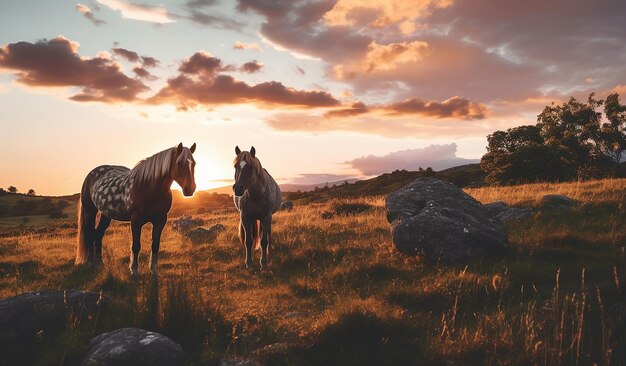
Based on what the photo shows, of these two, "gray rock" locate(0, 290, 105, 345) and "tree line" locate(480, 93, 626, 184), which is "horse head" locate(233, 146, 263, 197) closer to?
"gray rock" locate(0, 290, 105, 345)

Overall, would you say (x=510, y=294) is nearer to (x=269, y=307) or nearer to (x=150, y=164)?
(x=269, y=307)

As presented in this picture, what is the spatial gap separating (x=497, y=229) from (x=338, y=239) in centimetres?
508

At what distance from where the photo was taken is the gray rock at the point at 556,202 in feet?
51.5

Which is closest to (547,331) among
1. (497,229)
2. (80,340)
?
(497,229)

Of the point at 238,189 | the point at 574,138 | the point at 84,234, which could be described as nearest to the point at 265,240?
the point at 238,189

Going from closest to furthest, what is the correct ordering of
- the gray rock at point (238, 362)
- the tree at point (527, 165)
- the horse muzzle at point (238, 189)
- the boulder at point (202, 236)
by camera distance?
the gray rock at point (238, 362), the horse muzzle at point (238, 189), the boulder at point (202, 236), the tree at point (527, 165)

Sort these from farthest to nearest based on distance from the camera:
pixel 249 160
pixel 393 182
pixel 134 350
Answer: pixel 393 182, pixel 249 160, pixel 134 350

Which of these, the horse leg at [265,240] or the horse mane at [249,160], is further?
the horse leg at [265,240]

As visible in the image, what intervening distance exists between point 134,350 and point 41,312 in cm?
198

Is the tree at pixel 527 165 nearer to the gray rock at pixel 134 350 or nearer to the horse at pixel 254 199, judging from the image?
the horse at pixel 254 199

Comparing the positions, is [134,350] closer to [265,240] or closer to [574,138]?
[265,240]

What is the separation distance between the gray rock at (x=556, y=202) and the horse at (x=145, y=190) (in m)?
13.2

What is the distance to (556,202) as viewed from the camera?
15961 millimetres

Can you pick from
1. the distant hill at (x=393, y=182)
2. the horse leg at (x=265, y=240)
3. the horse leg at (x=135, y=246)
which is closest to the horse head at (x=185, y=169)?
the horse leg at (x=135, y=246)
